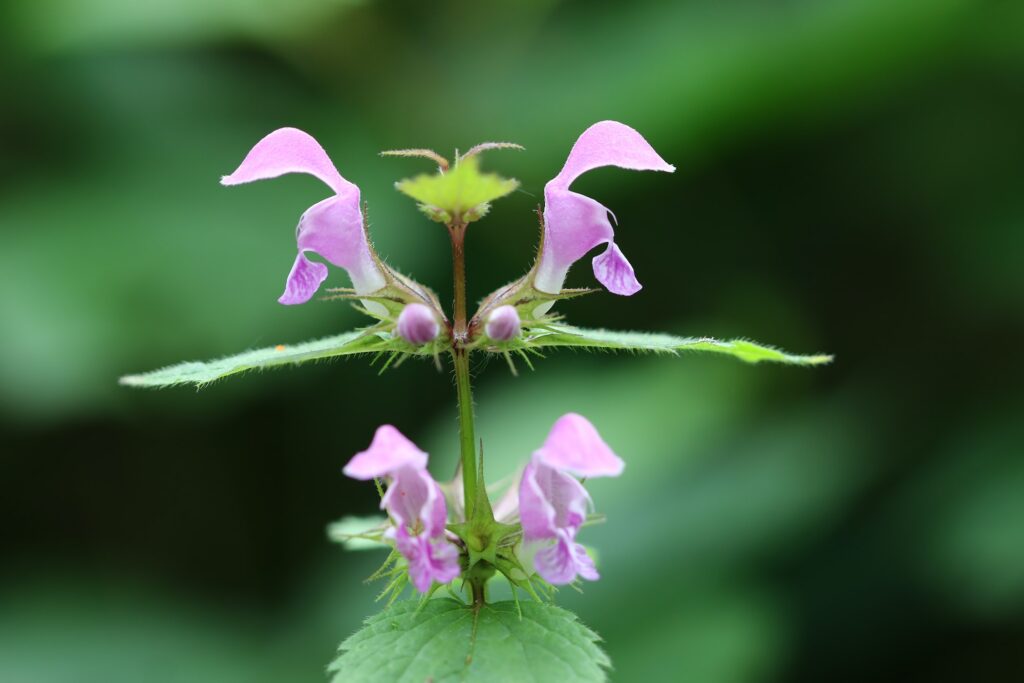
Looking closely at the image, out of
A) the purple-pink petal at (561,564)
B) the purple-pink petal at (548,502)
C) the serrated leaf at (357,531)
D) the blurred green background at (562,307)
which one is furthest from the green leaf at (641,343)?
the blurred green background at (562,307)

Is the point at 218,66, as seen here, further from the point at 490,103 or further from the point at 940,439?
the point at 940,439

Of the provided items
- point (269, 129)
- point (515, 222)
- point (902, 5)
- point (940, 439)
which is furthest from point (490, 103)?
point (940, 439)

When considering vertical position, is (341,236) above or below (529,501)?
above

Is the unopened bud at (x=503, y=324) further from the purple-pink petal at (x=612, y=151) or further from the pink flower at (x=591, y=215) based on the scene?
the purple-pink petal at (x=612, y=151)

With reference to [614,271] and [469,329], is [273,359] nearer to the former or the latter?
[469,329]

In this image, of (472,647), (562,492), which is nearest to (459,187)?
(562,492)

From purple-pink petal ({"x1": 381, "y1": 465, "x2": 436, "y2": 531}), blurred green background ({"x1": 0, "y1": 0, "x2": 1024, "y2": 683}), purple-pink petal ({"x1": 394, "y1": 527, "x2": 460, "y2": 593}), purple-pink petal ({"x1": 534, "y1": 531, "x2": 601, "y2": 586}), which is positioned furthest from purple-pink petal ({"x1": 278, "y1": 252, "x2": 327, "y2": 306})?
blurred green background ({"x1": 0, "y1": 0, "x2": 1024, "y2": 683})

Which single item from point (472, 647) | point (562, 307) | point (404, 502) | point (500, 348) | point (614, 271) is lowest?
point (472, 647)
